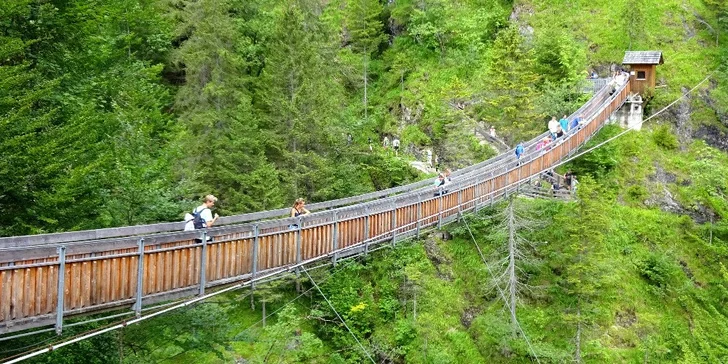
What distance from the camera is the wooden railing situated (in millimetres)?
8484

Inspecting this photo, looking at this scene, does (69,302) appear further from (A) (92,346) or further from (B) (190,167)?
(B) (190,167)

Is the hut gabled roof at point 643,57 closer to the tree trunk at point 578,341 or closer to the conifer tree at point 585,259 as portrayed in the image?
the conifer tree at point 585,259

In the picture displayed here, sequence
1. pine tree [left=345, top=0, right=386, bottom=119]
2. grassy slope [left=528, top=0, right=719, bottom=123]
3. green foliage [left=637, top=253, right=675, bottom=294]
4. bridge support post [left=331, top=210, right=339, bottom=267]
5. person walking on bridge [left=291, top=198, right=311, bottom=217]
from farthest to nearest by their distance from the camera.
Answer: pine tree [left=345, top=0, right=386, bottom=119] → grassy slope [left=528, top=0, right=719, bottom=123] → green foliage [left=637, top=253, right=675, bottom=294] → bridge support post [left=331, top=210, right=339, bottom=267] → person walking on bridge [left=291, top=198, right=311, bottom=217]

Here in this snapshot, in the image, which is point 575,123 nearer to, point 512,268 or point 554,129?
point 554,129

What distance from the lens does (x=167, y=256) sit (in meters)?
10.3

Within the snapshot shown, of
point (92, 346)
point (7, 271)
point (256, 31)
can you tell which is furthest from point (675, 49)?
point (7, 271)

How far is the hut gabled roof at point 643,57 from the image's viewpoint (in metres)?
32.6

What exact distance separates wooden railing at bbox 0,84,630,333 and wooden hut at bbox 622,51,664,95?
67.3ft

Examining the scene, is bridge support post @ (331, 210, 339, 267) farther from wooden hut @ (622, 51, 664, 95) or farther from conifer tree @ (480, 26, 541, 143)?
wooden hut @ (622, 51, 664, 95)

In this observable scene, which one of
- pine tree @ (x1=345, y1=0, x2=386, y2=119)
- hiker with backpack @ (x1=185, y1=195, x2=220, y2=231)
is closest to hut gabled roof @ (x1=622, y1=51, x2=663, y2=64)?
pine tree @ (x1=345, y1=0, x2=386, y2=119)

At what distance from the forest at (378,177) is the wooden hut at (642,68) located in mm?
770

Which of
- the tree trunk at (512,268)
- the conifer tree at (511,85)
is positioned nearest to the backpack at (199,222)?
the tree trunk at (512,268)

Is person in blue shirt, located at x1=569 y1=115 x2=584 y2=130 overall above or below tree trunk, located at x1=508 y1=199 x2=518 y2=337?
above

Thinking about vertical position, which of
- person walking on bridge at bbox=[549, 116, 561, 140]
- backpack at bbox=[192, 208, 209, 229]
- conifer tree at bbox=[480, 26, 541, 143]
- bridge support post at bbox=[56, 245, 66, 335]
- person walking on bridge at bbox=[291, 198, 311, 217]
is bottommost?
bridge support post at bbox=[56, 245, 66, 335]
